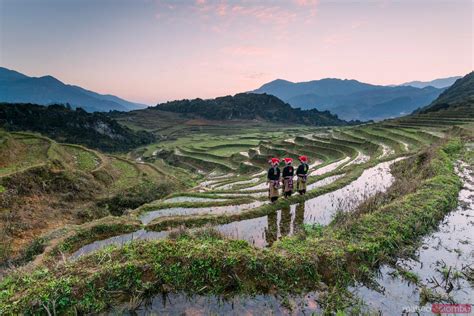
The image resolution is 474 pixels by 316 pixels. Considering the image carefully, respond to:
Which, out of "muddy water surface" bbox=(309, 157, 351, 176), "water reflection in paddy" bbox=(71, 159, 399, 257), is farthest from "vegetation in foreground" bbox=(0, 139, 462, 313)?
"muddy water surface" bbox=(309, 157, 351, 176)

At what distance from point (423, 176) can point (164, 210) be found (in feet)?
42.6

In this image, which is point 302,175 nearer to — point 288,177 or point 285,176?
point 288,177

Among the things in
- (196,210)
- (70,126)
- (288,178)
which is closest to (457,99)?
(288,178)

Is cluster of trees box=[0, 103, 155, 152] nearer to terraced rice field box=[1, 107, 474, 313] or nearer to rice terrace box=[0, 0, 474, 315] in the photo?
terraced rice field box=[1, 107, 474, 313]

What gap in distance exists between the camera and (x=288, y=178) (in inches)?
478

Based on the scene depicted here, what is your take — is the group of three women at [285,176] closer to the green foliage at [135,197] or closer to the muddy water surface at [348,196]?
the muddy water surface at [348,196]

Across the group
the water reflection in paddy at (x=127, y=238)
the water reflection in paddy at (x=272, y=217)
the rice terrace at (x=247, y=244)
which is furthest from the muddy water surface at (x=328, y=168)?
the water reflection in paddy at (x=127, y=238)

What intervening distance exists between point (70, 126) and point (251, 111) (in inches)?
3777

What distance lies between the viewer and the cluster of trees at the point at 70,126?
5650cm

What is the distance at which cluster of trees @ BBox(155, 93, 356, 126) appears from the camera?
5433 inches

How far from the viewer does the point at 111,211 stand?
15.8 metres

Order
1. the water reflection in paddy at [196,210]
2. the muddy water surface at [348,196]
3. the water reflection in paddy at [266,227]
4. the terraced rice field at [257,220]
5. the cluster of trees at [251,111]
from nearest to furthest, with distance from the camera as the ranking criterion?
1. the terraced rice field at [257,220]
2. the water reflection in paddy at [266,227]
3. the muddy water surface at [348,196]
4. the water reflection in paddy at [196,210]
5. the cluster of trees at [251,111]

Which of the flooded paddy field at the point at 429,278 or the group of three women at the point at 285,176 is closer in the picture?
the flooded paddy field at the point at 429,278

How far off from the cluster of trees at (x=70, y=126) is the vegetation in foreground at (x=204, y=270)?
199 feet
